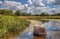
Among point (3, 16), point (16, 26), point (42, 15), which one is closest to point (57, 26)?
point (42, 15)

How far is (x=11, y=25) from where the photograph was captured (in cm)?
214

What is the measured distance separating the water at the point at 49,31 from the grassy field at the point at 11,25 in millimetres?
60

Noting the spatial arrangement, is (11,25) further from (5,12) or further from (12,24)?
(5,12)

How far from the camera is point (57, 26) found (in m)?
2.18

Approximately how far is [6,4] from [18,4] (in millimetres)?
162

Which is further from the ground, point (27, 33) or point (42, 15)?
point (42, 15)

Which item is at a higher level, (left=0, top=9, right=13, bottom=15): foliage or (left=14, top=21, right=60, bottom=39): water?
(left=0, top=9, right=13, bottom=15): foliage

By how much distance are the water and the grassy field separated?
0.06 metres

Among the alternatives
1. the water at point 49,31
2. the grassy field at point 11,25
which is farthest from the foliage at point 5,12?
the water at point 49,31

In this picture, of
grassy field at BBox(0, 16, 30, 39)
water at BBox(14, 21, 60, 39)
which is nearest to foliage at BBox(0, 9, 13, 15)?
grassy field at BBox(0, 16, 30, 39)

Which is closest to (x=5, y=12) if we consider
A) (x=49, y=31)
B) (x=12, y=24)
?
(x=12, y=24)

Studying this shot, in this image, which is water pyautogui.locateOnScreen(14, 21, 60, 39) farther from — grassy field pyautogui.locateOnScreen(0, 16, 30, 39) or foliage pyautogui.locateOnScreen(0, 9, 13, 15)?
foliage pyautogui.locateOnScreen(0, 9, 13, 15)

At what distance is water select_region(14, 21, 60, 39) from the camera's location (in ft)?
7.08

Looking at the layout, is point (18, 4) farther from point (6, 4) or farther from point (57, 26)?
point (57, 26)
